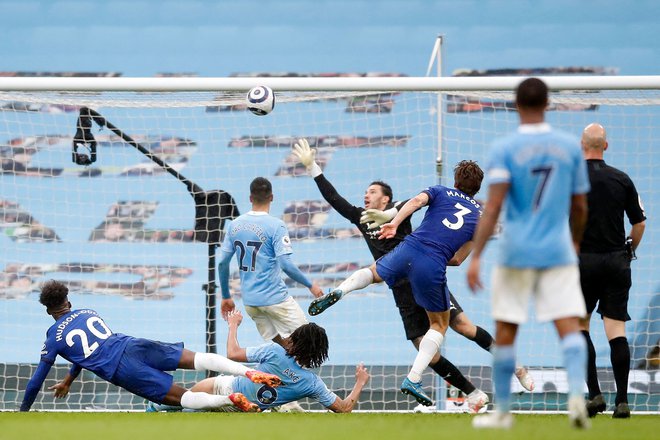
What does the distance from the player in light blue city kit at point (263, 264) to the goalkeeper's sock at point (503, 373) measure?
11.3ft

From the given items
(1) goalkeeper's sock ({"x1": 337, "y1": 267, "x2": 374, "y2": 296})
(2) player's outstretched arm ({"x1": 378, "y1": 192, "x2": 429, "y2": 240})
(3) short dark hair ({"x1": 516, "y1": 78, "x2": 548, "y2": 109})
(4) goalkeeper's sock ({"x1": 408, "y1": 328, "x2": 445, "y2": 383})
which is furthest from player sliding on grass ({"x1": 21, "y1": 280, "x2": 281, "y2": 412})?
(3) short dark hair ({"x1": 516, "y1": 78, "x2": 548, "y2": 109})

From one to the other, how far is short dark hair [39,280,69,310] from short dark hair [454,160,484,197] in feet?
11.1

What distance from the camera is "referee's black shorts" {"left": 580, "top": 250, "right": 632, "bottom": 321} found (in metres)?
6.80

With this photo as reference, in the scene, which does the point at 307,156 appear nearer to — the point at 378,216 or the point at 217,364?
A: the point at 378,216

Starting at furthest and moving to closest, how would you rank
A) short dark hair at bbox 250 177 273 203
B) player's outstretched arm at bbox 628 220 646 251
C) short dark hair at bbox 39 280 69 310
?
short dark hair at bbox 250 177 273 203 → short dark hair at bbox 39 280 69 310 → player's outstretched arm at bbox 628 220 646 251

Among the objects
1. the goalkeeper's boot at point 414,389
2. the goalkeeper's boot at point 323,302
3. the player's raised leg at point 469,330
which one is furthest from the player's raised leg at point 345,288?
the goalkeeper's boot at point 414,389

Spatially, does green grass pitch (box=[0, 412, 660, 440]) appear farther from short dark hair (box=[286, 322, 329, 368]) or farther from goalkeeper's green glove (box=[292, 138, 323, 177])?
goalkeeper's green glove (box=[292, 138, 323, 177])

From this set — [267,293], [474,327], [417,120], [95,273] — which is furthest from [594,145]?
[95,273]

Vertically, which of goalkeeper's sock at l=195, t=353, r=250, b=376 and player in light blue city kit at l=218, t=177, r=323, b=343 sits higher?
player in light blue city kit at l=218, t=177, r=323, b=343

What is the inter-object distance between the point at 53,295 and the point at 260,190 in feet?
6.33

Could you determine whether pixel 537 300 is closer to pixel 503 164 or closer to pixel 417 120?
pixel 503 164

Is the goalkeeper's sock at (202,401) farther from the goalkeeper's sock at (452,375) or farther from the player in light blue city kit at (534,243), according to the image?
the player in light blue city kit at (534,243)

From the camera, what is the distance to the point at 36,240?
10.6m

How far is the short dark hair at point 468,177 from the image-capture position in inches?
310
